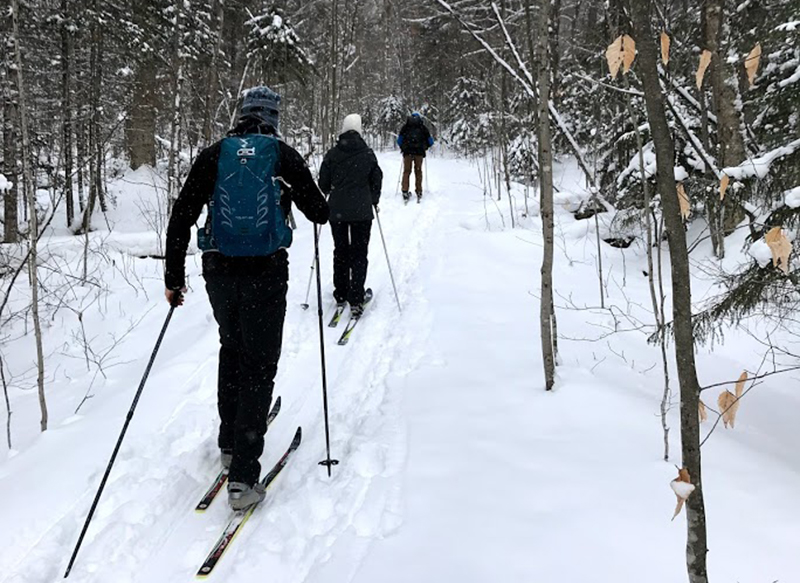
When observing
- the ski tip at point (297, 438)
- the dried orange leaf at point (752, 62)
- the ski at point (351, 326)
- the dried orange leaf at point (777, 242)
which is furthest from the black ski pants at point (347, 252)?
the dried orange leaf at point (777, 242)

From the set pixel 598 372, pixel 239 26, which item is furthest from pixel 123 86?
pixel 598 372

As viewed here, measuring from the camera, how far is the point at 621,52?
1.55 meters

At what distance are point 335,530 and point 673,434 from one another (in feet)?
6.93

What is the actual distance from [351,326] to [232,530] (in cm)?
324

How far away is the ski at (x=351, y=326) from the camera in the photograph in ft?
18.0

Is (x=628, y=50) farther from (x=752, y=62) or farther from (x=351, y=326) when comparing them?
(x=351, y=326)

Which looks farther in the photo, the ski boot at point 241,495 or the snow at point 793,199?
the snow at point 793,199

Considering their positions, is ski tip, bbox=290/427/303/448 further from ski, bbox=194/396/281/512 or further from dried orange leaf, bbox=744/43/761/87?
dried orange leaf, bbox=744/43/761/87

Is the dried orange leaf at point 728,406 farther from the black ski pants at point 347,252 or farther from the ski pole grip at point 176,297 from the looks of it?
the black ski pants at point 347,252

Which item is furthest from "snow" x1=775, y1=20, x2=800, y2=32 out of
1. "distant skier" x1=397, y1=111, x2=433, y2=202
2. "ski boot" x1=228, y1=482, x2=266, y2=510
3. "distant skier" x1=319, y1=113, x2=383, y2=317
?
"distant skier" x1=397, y1=111, x2=433, y2=202

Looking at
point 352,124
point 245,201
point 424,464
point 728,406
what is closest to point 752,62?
point 728,406

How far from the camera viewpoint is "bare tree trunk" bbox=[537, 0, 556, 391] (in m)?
3.51

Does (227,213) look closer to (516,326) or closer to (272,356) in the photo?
Result: (272,356)

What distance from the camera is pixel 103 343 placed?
6.68 metres
